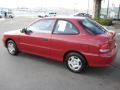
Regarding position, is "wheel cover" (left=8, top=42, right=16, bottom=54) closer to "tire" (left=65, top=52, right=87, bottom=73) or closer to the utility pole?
"tire" (left=65, top=52, right=87, bottom=73)

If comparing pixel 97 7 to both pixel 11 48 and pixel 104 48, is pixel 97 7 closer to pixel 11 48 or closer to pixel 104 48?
pixel 11 48

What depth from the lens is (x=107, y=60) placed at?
6.26 metres

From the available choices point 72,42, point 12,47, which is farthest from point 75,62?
point 12,47

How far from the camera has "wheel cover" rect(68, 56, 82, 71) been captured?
659 cm

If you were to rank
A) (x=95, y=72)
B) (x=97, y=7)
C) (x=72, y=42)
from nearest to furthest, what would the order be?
1. (x=72, y=42)
2. (x=95, y=72)
3. (x=97, y=7)

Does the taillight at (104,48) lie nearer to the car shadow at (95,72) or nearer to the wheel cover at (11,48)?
the car shadow at (95,72)

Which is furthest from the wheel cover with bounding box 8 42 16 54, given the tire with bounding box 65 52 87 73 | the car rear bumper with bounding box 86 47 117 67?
the car rear bumper with bounding box 86 47 117 67

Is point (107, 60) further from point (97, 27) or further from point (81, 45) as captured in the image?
point (97, 27)

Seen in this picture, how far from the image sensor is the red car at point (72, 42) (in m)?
6.27

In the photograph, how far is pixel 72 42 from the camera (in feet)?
21.5

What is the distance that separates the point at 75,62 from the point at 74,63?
0.04 m

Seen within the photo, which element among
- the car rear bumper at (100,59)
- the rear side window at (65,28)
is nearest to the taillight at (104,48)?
the car rear bumper at (100,59)

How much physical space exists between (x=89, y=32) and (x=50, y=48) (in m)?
1.33

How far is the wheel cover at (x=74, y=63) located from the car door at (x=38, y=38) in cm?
84
